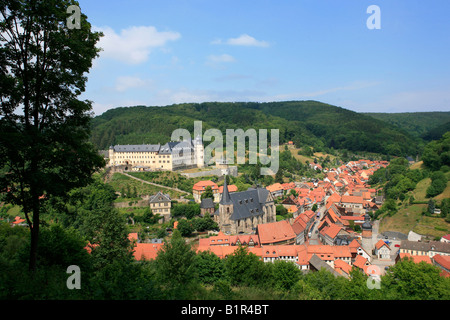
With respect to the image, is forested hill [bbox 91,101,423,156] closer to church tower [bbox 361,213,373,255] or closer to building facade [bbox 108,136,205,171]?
building facade [bbox 108,136,205,171]

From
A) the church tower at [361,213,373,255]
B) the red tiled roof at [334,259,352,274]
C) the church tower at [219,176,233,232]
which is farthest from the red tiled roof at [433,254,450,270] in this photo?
the church tower at [219,176,233,232]

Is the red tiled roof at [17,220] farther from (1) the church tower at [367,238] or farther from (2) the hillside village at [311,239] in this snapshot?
(1) the church tower at [367,238]

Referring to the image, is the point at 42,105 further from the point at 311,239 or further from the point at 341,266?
the point at 311,239

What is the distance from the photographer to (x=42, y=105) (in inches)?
327

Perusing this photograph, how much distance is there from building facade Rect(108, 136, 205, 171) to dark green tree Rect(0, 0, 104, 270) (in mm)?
55437

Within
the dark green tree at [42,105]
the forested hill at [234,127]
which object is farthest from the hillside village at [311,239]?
the forested hill at [234,127]

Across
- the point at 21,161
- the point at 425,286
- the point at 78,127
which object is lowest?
the point at 425,286

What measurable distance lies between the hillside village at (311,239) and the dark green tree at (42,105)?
47.4 feet

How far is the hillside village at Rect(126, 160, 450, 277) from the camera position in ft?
94.1

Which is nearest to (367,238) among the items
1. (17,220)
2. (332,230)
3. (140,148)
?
(332,230)

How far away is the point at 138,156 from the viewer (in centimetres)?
6600
